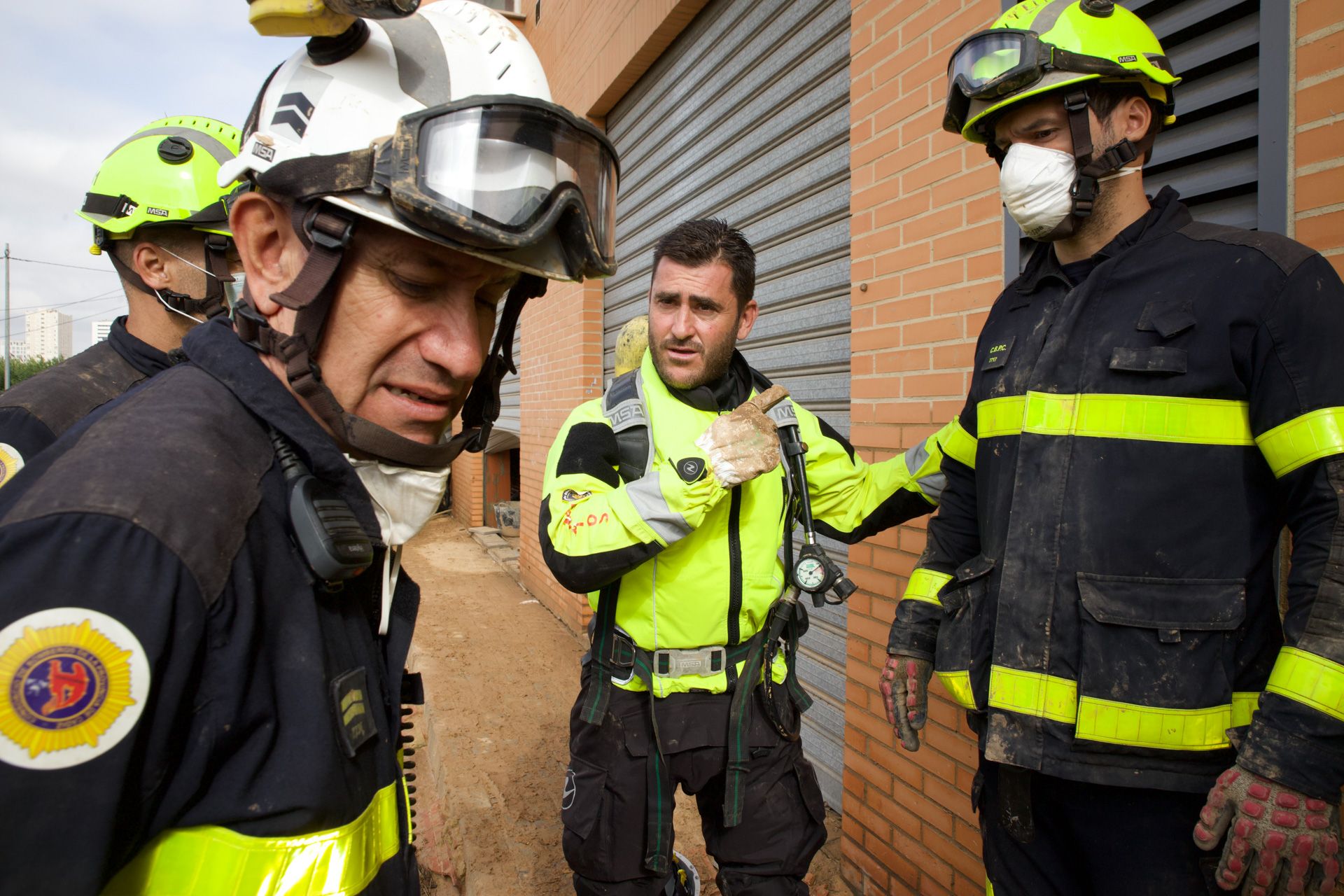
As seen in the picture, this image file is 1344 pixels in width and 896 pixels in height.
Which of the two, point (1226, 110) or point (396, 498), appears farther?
point (1226, 110)

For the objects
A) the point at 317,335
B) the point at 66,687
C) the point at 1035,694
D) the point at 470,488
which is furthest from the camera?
the point at 470,488

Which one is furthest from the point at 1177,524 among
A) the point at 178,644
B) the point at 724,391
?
the point at 178,644

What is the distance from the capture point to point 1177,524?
1505 millimetres

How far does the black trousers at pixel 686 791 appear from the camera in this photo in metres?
2.26

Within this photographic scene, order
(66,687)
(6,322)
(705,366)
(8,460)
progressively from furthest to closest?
(6,322) → (705,366) → (8,460) → (66,687)

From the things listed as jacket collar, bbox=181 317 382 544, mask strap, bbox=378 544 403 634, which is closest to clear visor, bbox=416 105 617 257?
jacket collar, bbox=181 317 382 544

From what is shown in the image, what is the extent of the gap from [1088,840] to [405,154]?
1.94m

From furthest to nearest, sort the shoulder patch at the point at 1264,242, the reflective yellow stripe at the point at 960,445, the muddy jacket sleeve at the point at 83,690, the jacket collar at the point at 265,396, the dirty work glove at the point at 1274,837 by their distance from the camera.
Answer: the reflective yellow stripe at the point at 960,445, the shoulder patch at the point at 1264,242, the dirty work glove at the point at 1274,837, the jacket collar at the point at 265,396, the muddy jacket sleeve at the point at 83,690

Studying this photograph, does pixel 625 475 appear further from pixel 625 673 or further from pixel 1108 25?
pixel 1108 25

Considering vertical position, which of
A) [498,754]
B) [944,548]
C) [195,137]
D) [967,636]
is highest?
[195,137]

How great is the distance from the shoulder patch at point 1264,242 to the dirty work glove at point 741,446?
44.5 inches

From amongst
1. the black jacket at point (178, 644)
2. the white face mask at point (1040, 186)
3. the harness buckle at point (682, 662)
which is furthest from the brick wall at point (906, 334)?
the black jacket at point (178, 644)

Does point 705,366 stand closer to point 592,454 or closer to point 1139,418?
point 592,454

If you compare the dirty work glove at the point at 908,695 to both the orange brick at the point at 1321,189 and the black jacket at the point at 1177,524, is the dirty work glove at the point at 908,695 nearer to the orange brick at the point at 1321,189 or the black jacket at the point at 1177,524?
the black jacket at the point at 1177,524
